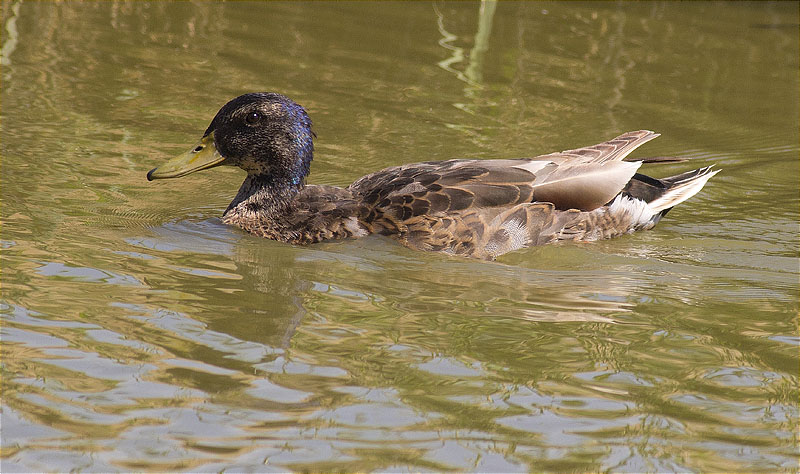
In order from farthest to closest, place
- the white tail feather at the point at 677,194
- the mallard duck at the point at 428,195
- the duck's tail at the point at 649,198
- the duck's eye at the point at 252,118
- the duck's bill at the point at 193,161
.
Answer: the white tail feather at the point at 677,194, the duck's tail at the point at 649,198, the duck's eye at the point at 252,118, the duck's bill at the point at 193,161, the mallard duck at the point at 428,195

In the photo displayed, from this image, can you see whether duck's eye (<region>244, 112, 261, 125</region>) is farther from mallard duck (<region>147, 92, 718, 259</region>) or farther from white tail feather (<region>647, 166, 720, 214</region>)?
white tail feather (<region>647, 166, 720, 214</region>)

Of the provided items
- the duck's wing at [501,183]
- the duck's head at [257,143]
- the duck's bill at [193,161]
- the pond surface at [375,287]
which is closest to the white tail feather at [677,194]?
the pond surface at [375,287]

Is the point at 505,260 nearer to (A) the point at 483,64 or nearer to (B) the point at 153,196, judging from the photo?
(B) the point at 153,196

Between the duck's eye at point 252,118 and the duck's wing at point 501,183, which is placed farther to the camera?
the duck's eye at point 252,118

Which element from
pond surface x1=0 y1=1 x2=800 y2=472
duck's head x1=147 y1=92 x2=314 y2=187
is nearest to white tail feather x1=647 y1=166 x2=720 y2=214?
pond surface x1=0 y1=1 x2=800 y2=472

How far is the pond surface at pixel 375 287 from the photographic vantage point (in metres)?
4.35

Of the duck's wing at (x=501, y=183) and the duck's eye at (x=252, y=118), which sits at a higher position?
the duck's eye at (x=252, y=118)

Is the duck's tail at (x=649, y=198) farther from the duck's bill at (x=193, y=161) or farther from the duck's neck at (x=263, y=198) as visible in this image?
the duck's bill at (x=193, y=161)

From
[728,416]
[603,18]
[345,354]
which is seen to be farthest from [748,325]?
[603,18]

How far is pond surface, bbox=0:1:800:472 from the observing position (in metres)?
4.35

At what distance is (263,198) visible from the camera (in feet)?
24.3

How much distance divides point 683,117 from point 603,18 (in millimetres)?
4088

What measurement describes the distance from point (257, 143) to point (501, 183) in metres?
1.73

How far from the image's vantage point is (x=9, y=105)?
31.1ft
